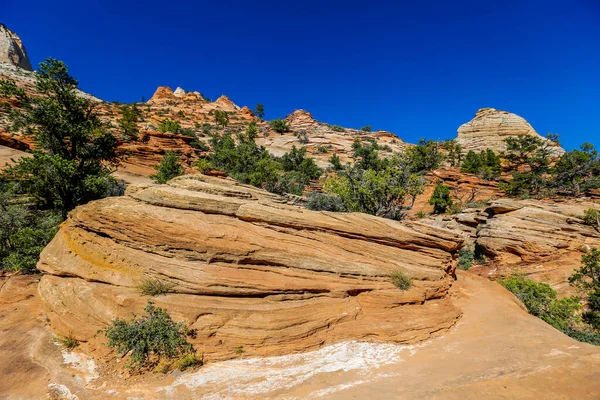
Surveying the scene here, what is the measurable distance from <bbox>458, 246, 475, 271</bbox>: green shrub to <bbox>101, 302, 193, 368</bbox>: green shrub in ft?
72.2

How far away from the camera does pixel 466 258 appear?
78.4 ft

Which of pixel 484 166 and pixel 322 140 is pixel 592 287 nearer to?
pixel 484 166

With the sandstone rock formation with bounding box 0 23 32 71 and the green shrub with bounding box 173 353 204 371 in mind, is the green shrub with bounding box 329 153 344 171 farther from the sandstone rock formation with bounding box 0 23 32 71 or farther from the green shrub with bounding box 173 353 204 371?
the sandstone rock formation with bounding box 0 23 32 71

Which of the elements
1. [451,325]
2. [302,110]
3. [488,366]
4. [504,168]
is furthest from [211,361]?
[302,110]

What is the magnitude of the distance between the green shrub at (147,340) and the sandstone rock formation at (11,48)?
125 metres

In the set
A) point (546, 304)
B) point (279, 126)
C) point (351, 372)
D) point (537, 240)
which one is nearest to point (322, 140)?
point (279, 126)

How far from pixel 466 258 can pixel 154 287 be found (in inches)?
989

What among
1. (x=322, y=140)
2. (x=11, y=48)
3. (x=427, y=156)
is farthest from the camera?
(x=11, y=48)

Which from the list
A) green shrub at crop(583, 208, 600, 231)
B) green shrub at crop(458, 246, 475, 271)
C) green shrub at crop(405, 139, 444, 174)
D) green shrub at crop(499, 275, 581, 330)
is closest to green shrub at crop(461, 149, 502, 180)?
green shrub at crop(405, 139, 444, 174)

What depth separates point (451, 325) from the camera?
10641 millimetres

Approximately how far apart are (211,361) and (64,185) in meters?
14.9

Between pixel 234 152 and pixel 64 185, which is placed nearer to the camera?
pixel 64 185

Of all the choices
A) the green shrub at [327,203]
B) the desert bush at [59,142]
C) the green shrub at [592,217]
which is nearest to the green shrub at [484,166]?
the green shrub at [592,217]

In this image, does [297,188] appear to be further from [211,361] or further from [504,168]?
[504,168]
